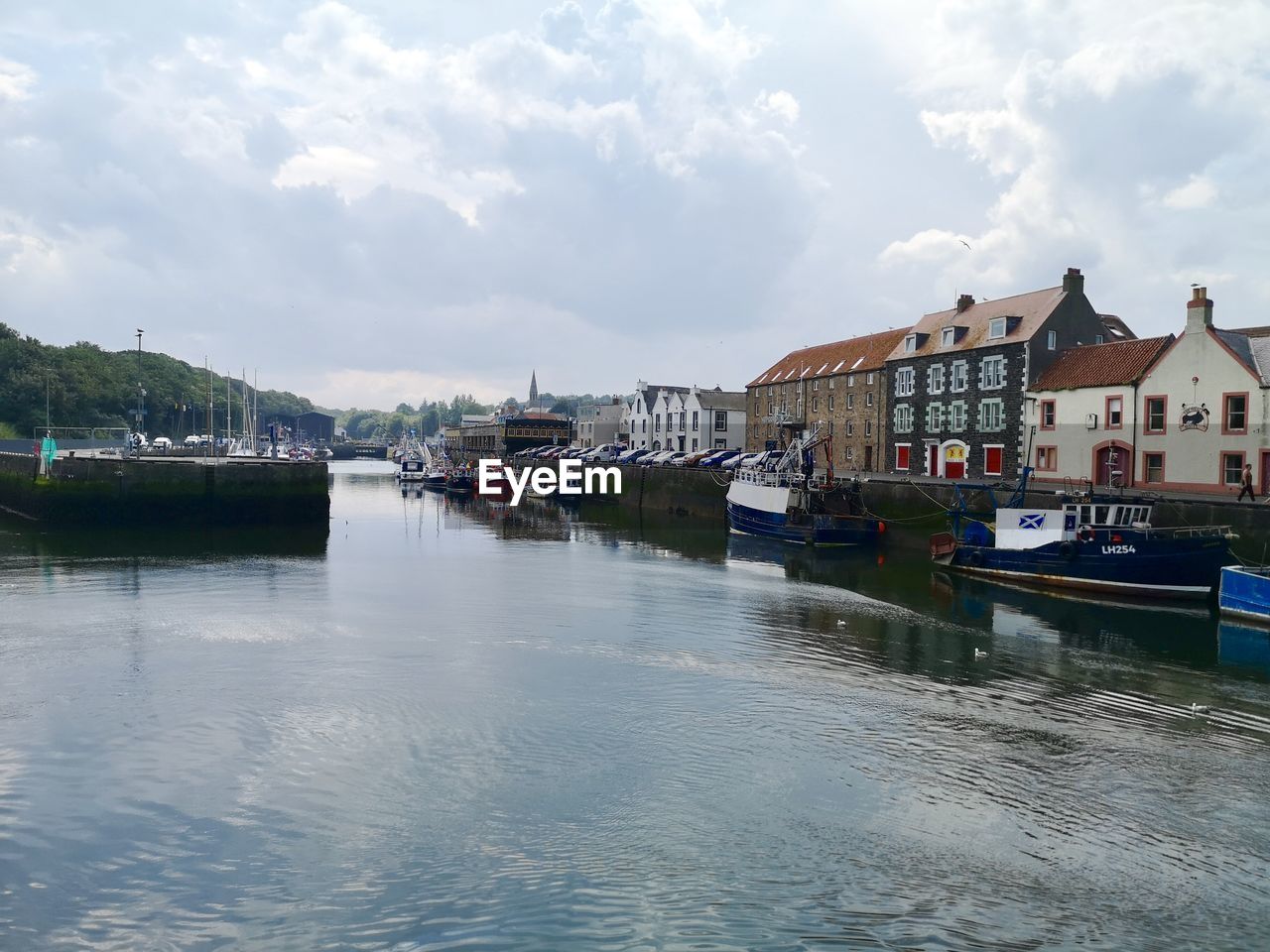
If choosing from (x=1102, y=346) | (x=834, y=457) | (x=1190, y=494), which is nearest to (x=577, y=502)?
(x=834, y=457)

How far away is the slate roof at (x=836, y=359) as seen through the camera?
221ft

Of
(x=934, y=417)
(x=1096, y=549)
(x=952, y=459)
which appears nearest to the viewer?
(x=1096, y=549)

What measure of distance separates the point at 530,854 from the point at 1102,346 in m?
45.2

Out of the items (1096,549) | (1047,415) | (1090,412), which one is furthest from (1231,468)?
(1096,549)

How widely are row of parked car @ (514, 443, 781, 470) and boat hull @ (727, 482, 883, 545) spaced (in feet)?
11.6

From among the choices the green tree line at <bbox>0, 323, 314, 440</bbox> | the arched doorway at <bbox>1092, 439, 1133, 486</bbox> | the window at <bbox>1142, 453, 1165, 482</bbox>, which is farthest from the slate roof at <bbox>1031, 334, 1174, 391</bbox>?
the green tree line at <bbox>0, 323, 314, 440</bbox>

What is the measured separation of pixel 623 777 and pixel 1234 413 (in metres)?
35.4

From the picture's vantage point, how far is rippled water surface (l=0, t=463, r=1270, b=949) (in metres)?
10.9

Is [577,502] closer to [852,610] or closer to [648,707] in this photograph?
[852,610]

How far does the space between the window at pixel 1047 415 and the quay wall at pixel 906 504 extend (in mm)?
5978

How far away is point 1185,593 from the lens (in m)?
30.9

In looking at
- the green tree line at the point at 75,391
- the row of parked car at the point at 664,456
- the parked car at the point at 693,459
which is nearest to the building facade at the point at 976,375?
the row of parked car at the point at 664,456

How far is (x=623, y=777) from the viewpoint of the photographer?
1496 centimetres

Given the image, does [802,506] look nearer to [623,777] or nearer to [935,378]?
[935,378]
